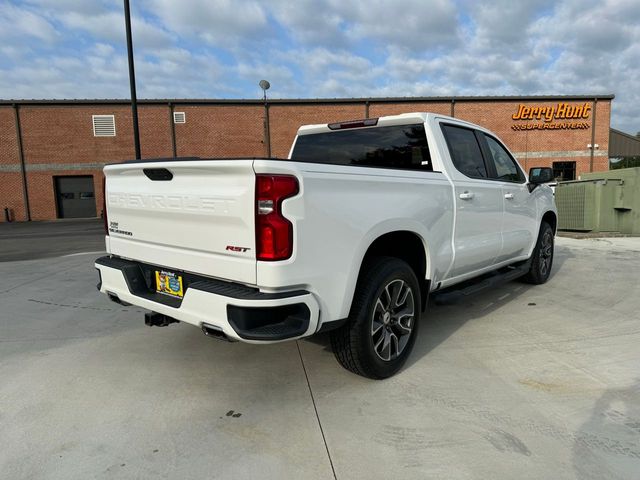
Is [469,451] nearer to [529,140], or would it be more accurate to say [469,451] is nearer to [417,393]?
[417,393]

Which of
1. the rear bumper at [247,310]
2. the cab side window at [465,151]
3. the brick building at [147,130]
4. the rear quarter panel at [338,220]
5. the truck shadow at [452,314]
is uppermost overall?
the brick building at [147,130]

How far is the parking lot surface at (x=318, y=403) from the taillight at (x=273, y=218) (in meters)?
1.11

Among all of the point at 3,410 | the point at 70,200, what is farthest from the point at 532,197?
the point at 70,200

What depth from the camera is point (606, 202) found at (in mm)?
11570

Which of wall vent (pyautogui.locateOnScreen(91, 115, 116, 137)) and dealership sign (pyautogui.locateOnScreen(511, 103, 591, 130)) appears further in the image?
dealership sign (pyautogui.locateOnScreen(511, 103, 591, 130))

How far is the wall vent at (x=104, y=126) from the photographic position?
2542 centimetres

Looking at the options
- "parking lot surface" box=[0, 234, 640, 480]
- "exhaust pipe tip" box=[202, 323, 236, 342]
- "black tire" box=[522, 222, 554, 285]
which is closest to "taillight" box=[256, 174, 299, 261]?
"exhaust pipe tip" box=[202, 323, 236, 342]

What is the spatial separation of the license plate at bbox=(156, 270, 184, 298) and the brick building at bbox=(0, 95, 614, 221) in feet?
76.3

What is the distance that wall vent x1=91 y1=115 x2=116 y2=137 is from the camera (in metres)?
25.4

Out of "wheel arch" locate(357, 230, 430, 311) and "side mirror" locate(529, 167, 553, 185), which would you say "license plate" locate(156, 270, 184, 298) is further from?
"side mirror" locate(529, 167, 553, 185)

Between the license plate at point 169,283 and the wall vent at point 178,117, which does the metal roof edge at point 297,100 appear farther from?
the license plate at point 169,283

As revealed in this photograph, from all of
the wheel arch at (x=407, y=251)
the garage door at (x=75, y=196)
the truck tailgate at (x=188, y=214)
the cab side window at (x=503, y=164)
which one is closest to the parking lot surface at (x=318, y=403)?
the wheel arch at (x=407, y=251)

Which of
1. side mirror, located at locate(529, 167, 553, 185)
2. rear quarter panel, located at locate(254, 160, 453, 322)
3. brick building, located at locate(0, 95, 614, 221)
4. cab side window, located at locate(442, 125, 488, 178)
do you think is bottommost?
rear quarter panel, located at locate(254, 160, 453, 322)

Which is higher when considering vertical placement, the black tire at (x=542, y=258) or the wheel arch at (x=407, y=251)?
the wheel arch at (x=407, y=251)
